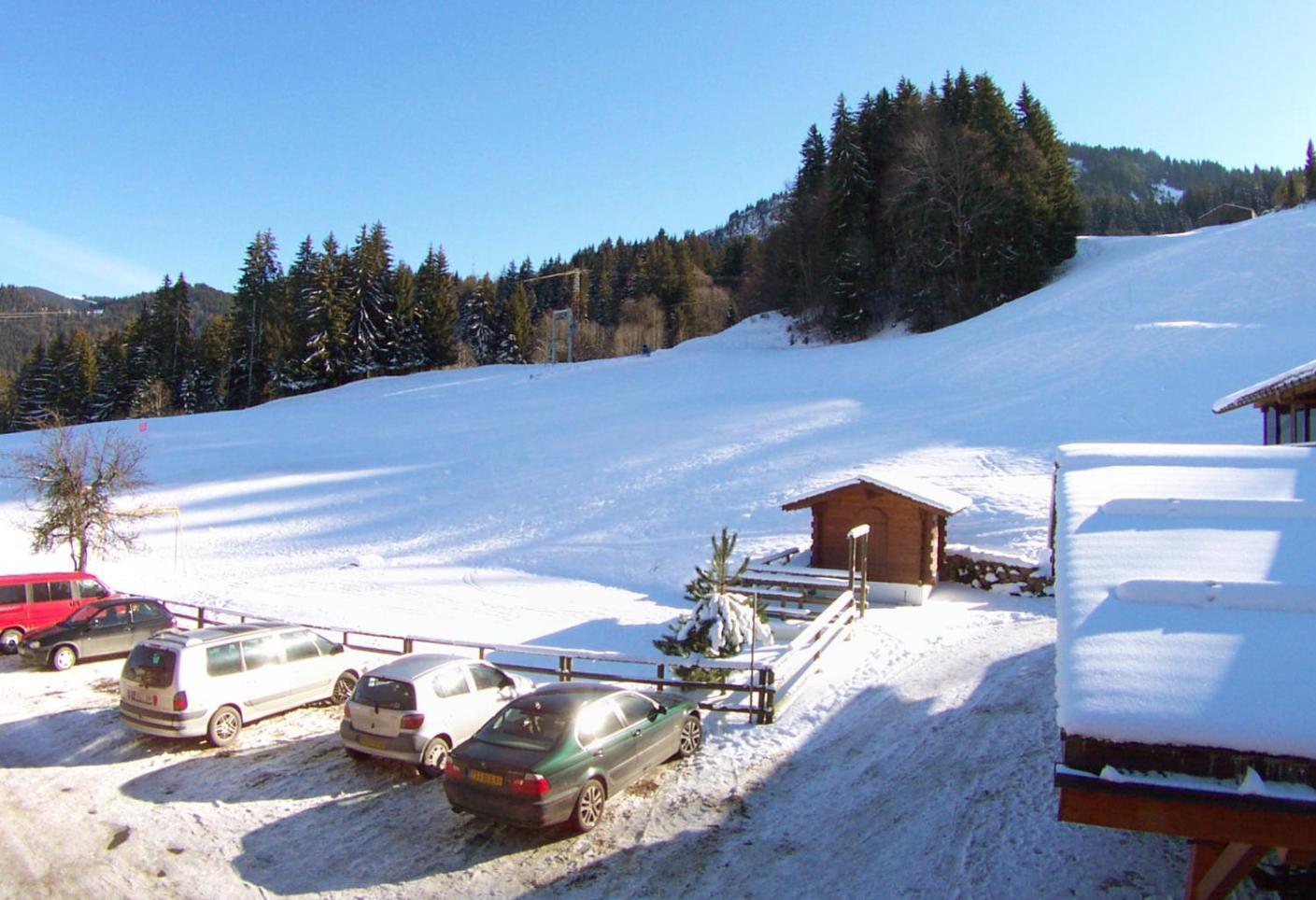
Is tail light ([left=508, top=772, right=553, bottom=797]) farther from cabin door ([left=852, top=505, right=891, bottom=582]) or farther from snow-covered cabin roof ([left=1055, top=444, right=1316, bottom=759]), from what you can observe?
cabin door ([left=852, top=505, right=891, bottom=582])

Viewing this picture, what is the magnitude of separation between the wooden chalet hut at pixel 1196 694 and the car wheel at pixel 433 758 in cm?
771

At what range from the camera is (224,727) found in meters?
11.8

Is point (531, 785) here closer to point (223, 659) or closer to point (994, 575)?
point (223, 659)

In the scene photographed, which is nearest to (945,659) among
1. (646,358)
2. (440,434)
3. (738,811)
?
(738,811)

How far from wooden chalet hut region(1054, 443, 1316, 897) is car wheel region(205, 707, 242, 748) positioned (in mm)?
11031

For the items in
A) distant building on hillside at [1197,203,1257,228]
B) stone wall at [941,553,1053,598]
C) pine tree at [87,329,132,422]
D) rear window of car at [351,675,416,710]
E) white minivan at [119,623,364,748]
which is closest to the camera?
rear window of car at [351,675,416,710]

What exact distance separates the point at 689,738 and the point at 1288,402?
14370 millimetres

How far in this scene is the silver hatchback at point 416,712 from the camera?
10.4 metres

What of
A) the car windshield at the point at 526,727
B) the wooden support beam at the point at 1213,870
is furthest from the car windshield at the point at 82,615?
the wooden support beam at the point at 1213,870

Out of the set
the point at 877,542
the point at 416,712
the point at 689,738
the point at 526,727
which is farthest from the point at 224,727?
the point at 877,542

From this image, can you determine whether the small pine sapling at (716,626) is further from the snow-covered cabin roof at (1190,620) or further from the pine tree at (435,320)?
the pine tree at (435,320)

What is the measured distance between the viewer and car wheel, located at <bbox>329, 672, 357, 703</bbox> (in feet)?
44.6

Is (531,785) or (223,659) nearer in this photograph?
(531,785)

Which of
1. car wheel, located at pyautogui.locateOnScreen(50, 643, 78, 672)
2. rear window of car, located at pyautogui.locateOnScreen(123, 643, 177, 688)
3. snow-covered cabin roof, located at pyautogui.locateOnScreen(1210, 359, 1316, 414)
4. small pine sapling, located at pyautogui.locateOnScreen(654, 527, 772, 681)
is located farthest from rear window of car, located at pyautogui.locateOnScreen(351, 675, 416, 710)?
snow-covered cabin roof, located at pyautogui.locateOnScreen(1210, 359, 1316, 414)
